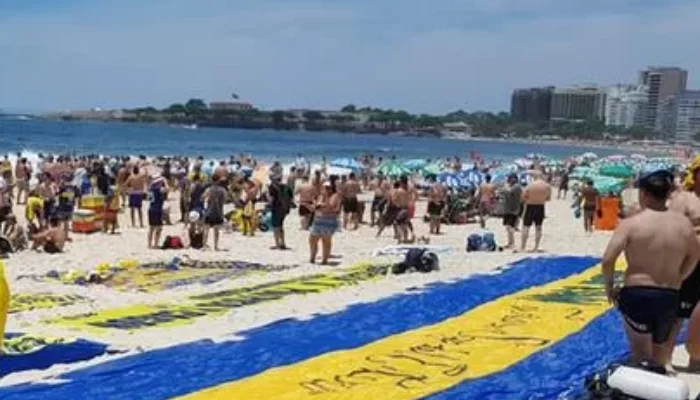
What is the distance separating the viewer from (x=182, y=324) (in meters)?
8.37

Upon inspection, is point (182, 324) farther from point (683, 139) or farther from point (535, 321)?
point (683, 139)

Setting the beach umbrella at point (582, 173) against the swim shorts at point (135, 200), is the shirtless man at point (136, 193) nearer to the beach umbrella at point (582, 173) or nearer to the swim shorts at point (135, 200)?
the swim shorts at point (135, 200)

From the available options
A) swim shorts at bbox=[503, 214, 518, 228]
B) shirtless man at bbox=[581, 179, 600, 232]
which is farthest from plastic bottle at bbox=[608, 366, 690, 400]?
shirtless man at bbox=[581, 179, 600, 232]

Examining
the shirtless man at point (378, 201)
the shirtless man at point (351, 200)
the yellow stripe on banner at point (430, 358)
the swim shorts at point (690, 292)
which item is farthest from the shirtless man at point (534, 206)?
the swim shorts at point (690, 292)

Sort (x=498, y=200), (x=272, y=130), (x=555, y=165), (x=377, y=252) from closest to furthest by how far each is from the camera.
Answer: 1. (x=377, y=252)
2. (x=498, y=200)
3. (x=555, y=165)
4. (x=272, y=130)

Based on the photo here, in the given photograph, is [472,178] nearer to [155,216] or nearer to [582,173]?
[582,173]

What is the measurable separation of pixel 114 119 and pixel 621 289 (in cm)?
16413

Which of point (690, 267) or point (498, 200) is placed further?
point (498, 200)

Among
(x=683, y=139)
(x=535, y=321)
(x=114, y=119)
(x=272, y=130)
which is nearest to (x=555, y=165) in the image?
(x=535, y=321)

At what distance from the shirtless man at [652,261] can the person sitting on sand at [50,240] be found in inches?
431

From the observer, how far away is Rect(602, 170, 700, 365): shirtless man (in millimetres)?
5246

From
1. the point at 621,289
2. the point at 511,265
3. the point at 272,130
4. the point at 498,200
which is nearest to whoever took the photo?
the point at 621,289

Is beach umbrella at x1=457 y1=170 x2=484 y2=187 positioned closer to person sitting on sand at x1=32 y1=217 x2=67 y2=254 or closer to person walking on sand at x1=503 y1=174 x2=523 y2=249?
person walking on sand at x1=503 y1=174 x2=523 y2=249

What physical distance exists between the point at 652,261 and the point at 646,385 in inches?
52.0
